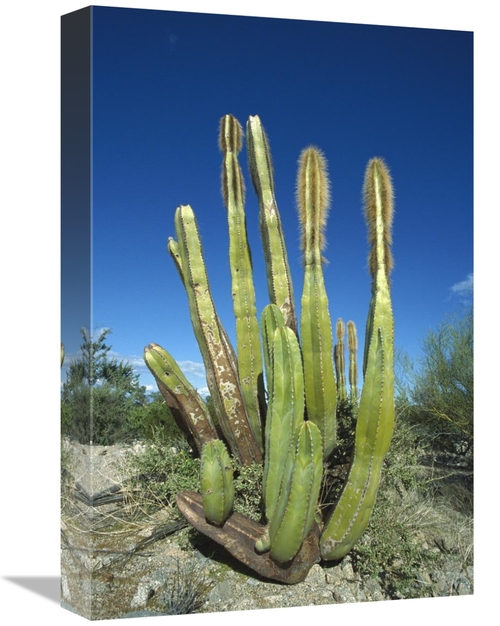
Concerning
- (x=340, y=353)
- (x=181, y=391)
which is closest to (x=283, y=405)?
(x=181, y=391)

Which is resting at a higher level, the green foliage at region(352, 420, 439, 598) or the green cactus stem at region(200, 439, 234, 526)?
the green cactus stem at region(200, 439, 234, 526)

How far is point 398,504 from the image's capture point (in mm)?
7707

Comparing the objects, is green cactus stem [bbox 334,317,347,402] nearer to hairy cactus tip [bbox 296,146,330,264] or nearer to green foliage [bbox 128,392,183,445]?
green foliage [bbox 128,392,183,445]

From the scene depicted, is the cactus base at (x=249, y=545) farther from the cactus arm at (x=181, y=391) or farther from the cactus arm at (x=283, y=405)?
the cactus arm at (x=181, y=391)

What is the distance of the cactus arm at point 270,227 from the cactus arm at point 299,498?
1.48 m

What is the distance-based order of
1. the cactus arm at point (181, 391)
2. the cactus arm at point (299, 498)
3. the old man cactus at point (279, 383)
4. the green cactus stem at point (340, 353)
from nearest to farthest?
the cactus arm at point (299, 498) → the old man cactus at point (279, 383) → the cactus arm at point (181, 391) → the green cactus stem at point (340, 353)

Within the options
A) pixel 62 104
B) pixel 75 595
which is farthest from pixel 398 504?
pixel 62 104

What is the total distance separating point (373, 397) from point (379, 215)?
60.1 inches

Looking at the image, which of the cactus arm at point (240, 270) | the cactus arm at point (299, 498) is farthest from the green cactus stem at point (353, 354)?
the cactus arm at point (299, 498)

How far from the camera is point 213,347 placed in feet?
24.3

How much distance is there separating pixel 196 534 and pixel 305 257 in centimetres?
261

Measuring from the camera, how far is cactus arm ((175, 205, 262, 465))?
7.29 metres

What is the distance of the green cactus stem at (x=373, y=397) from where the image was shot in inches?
249

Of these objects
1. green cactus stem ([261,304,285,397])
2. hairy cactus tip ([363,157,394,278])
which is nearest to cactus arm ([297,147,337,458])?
green cactus stem ([261,304,285,397])
